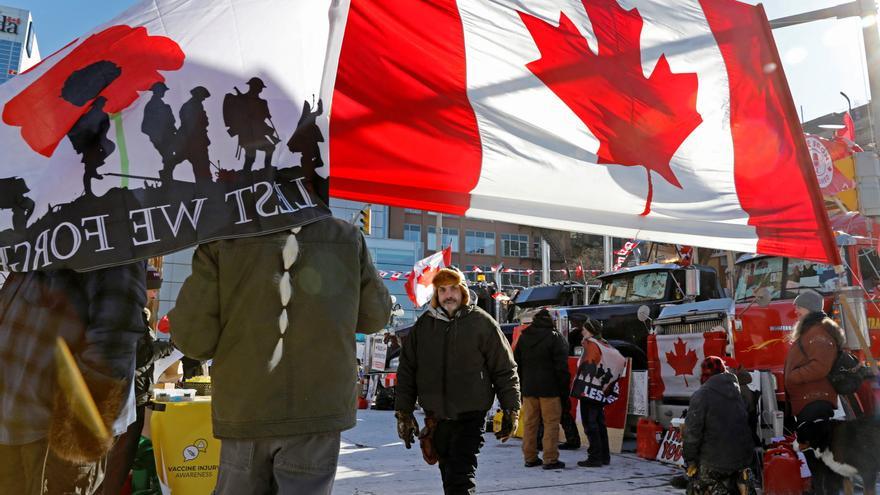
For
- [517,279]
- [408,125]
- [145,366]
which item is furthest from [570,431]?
[517,279]

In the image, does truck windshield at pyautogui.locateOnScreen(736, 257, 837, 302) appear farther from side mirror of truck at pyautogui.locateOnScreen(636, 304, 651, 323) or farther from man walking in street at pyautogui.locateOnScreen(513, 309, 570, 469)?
man walking in street at pyautogui.locateOnScreen(513, 309, 570, 469)

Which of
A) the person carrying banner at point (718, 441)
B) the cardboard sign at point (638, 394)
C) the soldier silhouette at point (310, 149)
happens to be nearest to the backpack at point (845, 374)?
the person carrying banner at point (718, 441)

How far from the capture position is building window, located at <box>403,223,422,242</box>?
6012 cm

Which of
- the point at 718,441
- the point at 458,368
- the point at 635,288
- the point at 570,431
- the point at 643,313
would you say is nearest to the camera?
the point at 458,368

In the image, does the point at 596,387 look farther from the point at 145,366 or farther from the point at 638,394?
the point at 145,366

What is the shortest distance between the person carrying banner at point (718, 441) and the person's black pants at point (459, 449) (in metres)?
1.92

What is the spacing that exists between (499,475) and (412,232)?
53.3 meters

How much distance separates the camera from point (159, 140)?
97.5 inches

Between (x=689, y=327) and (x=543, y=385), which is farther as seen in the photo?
(x=689, y=327)

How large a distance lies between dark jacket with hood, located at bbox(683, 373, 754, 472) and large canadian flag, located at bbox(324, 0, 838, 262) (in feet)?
6.66

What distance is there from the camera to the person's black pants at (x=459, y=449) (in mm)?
4414

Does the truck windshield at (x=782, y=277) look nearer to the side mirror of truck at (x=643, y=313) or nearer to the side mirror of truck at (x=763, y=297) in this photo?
the side mirror of truck at (x=763, y=297)

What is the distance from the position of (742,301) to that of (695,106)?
623 centimetres

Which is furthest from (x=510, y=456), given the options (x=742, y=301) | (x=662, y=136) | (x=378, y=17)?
(x=378, y=17)
